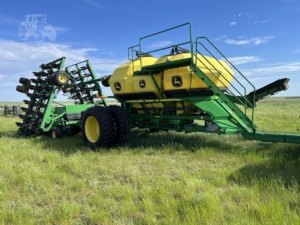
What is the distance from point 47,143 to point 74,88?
11.1 ft

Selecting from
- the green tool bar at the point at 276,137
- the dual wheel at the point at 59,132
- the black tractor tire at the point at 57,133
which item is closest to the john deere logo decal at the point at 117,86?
the dual wheel at the point at 59,132

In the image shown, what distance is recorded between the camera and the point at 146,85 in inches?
275

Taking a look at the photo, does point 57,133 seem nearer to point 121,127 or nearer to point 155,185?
point 121,127

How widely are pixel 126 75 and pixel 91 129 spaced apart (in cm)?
197

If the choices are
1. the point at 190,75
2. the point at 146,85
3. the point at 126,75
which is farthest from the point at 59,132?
the point at 190,75

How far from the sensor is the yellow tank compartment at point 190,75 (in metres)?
6.14

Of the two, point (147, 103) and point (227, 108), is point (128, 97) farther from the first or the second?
point (227, 108)

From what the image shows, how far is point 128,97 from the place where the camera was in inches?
309

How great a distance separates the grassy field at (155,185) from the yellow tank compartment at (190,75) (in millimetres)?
1539

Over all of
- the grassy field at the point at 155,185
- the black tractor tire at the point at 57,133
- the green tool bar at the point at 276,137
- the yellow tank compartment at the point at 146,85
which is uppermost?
the yellow tank compartment at the point at 146,85

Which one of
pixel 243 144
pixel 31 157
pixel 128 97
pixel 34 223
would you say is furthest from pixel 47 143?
pixel 243 144

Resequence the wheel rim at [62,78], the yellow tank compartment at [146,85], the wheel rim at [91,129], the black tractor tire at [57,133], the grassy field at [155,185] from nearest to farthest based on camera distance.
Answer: the grassy field at [155,185] → the yellow tank compartment at [146,85] → the wheel rim at [91,129] → the black tractor tire at [57,133] → the wheel rim at [62,78]

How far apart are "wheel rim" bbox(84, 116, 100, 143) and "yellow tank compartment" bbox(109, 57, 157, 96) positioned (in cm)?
121

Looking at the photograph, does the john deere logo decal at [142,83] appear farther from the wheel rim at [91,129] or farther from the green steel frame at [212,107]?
the wheel rim at [91,129]
